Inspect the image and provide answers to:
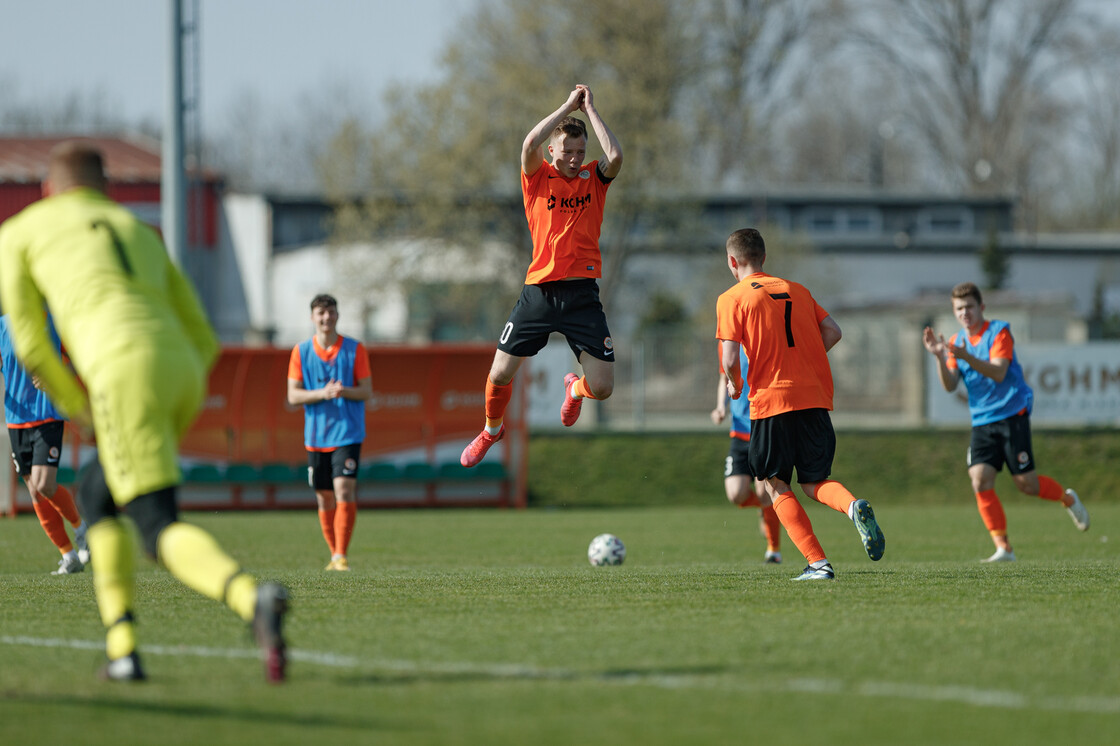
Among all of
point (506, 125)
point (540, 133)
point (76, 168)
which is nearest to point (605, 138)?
point (540, 133)

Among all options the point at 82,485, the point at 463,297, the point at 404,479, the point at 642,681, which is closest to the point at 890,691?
the point at 642,681

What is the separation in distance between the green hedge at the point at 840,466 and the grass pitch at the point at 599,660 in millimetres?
13552

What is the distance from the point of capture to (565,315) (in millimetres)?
9336

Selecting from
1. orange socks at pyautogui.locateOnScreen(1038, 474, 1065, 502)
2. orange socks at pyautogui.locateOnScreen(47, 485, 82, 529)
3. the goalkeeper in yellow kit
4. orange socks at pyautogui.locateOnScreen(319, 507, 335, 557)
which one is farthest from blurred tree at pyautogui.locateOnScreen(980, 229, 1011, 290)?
the goalkeeper in yellow kit

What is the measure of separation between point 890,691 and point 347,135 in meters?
36.5

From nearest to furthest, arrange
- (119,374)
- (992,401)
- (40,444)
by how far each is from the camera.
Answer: (119,374), (40,444), (992,401)

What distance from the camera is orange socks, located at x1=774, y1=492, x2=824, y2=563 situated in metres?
8.53

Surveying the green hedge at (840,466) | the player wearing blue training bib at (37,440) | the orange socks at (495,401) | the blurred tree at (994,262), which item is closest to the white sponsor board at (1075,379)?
the green hedge at (840,466)

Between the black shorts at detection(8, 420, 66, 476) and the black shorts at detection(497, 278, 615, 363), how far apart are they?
4127 millimetres

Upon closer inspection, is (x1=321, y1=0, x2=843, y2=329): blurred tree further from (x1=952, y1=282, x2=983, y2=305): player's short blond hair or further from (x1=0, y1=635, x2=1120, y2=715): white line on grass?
(x1=0, y1=635, x2=1120, y2=715): white line on grass

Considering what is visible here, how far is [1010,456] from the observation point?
11.5 metres

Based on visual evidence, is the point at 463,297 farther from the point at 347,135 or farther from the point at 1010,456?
the point at 1010,456

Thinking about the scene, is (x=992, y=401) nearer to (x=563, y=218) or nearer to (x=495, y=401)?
(x=495, y=401)

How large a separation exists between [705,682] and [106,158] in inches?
2230
